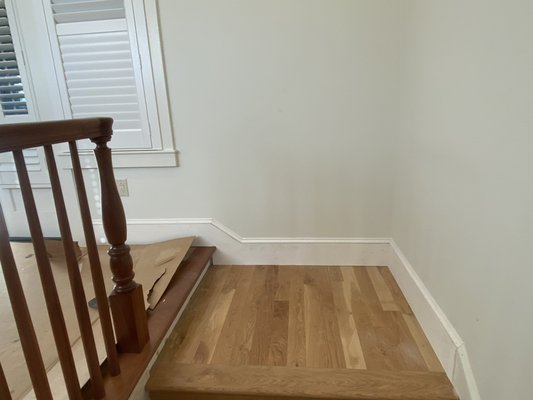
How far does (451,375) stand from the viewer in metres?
1.19

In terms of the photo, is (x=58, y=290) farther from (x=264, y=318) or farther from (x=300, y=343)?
(x=300, y=343)

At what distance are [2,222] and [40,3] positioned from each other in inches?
70.2

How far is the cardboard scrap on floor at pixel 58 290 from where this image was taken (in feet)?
3.88

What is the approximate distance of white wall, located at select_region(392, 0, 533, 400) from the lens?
33.4 inches

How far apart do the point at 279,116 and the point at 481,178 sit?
1.15 m

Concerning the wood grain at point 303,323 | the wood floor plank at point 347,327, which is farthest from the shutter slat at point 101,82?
the wood floor plank at point 347,327

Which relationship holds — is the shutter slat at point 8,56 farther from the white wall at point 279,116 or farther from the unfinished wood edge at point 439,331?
the unfinished wood edge at point 439,331

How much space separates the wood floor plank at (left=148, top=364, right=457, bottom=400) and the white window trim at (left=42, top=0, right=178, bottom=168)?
1.25m

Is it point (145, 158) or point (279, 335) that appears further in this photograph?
point (145, 158)

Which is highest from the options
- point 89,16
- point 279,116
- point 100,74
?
point 89,16

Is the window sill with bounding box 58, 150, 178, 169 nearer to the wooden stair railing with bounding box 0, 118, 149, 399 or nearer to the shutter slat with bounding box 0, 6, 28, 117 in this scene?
the shutter slat with bounding box 0, 6, 28, 117

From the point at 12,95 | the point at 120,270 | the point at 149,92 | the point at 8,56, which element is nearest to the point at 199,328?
the point at 120,270

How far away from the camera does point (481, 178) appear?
103 centimetres

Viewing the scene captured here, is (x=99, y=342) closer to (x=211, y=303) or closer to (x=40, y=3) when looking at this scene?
(x=211, y=303)
